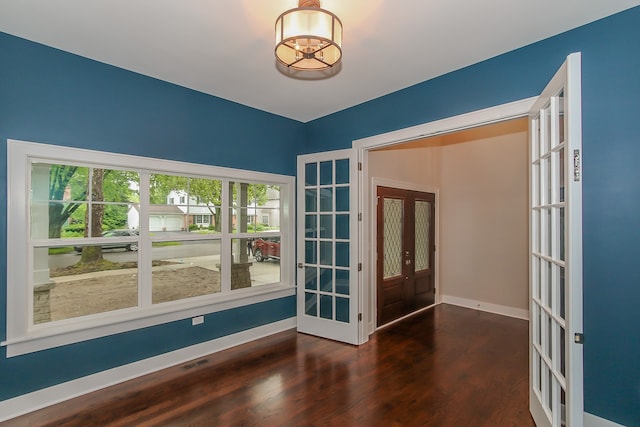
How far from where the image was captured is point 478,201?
549cm

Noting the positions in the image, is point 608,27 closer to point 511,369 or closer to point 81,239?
point 511,369

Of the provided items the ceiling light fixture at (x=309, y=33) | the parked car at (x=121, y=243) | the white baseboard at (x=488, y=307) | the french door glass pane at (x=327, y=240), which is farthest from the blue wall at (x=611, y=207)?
the parked car at (x=121, y=243)

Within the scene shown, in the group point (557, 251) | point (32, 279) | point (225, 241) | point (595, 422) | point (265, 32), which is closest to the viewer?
point (557, 251)

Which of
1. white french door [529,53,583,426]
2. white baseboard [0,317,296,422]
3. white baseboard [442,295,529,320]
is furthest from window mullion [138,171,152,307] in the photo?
white baseboard [442,295,529,320]

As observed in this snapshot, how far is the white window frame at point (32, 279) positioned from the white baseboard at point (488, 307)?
380 cm

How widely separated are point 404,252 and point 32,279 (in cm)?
449

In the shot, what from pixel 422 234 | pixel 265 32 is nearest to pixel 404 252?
pixel 422 234

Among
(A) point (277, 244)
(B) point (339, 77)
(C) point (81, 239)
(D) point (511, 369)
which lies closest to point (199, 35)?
(B) point (339, 77)

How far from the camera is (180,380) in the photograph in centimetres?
300

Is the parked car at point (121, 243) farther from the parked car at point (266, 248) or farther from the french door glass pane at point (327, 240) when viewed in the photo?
the french door glass pane at point (327, 240)

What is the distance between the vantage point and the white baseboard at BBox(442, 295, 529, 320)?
4.92 m

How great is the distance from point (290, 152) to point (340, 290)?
203 cm

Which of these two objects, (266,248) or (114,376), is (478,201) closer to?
(266,248)

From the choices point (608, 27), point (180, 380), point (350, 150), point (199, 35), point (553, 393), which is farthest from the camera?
point (350, 150)
